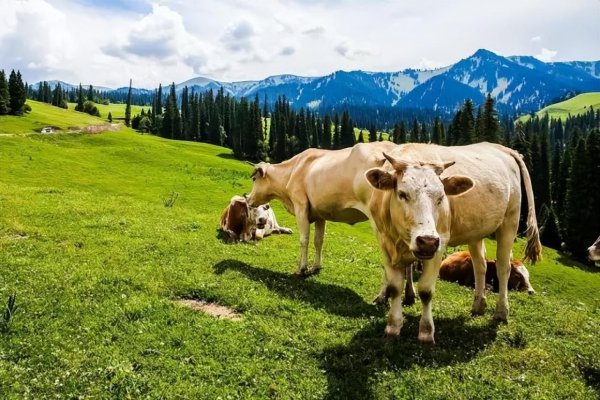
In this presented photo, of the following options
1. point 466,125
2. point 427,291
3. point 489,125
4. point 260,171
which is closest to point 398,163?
point 427,291

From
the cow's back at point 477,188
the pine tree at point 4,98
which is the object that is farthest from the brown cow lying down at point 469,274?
the pine tree at point 4,98

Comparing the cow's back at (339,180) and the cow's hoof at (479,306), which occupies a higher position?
the cow's back at (339,180)

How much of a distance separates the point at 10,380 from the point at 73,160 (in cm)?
4513

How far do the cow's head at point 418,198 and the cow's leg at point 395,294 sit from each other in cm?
109

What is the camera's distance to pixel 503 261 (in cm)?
1065

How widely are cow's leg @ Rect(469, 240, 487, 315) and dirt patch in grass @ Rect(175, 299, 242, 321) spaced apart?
544cm

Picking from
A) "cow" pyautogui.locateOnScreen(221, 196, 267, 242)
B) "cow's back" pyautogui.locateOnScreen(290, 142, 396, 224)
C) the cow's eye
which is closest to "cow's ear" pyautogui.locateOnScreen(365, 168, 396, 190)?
the cow's eye

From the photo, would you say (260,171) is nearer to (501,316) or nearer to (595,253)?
(501,316)

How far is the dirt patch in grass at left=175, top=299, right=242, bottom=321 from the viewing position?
32.8 ft

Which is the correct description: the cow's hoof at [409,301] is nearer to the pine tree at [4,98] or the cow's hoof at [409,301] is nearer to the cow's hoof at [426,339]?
the cow's hoof at [426,339]

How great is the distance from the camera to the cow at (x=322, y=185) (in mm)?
11461

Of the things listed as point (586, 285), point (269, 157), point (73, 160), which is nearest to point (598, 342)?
point (586, 285)

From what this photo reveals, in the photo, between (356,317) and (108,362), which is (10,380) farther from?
(356,317)

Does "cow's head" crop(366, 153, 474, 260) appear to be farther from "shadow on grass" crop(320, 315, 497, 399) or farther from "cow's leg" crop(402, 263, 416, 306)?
"cow's leg" crop(402, 263, 416, 306)
